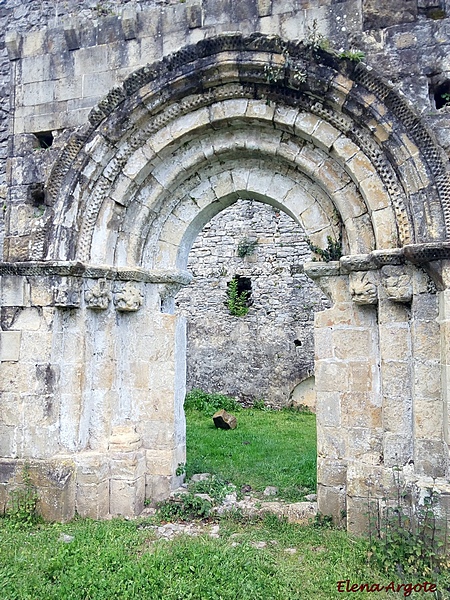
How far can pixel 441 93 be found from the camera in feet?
15.0

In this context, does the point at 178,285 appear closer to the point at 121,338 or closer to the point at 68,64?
the point at 121,338

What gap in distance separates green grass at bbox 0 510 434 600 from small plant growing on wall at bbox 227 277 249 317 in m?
8.41

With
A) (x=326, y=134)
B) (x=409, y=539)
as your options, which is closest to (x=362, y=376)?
(x=409, y=539)

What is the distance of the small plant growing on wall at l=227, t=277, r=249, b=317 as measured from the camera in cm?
1289

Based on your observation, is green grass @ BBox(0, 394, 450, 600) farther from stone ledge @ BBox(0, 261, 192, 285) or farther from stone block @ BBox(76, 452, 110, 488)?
stone ledge @ BBox(0, 261, 192, 285)

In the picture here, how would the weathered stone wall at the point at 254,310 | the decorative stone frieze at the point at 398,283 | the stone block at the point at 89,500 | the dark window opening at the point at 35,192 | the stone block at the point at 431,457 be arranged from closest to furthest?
the stone block at the point at 431,457, the decorative stone frieze at the point at 398,283, the stone block at the point at 89,500, the dark window opening at the point at 35,192, the weathered stone wall at the point at 254,310

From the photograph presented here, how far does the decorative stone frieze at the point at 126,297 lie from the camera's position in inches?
213

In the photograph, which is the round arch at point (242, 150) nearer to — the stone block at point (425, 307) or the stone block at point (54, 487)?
the stone block at point (425, 307)

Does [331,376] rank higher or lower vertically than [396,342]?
lower

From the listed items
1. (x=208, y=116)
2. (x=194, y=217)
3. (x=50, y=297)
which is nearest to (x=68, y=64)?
(x=208, y=116)

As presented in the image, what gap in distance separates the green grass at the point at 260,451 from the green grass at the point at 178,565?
1.27m

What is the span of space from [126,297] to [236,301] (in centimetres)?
771

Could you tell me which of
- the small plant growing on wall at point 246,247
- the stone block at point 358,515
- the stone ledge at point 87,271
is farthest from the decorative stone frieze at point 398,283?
the small plant growing on wall at point 246,247

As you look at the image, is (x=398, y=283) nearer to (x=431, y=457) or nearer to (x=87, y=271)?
(x=431, y=457)
